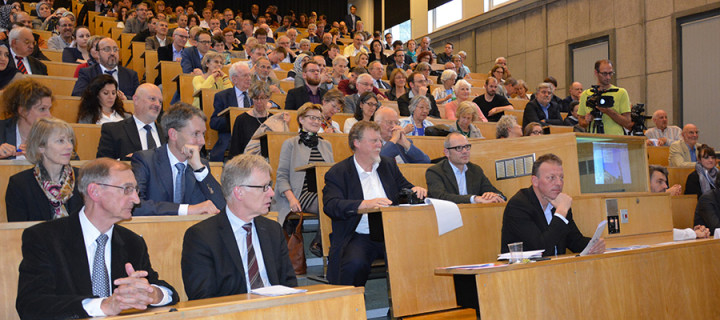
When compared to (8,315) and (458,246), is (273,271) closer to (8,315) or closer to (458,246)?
(8,315)

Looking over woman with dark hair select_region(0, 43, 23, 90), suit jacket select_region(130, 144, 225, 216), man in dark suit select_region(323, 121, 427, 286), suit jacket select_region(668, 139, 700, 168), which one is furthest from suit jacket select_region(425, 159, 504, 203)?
suit jacket select_region(668, 139, 700, 168)

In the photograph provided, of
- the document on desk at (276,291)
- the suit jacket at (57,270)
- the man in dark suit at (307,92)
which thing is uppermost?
the man in dark suit at (307,92)

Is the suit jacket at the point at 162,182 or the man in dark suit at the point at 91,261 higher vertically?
the suit jacket at the point at 162,182

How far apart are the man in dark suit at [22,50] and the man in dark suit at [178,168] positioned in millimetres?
2876

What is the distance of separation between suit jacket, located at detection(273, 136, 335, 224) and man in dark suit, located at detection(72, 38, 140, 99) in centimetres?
187

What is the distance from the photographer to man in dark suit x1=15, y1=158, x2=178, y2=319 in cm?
162

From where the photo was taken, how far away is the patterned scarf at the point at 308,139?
160 inches

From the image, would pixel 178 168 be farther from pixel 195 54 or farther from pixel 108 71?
pixel 195 54

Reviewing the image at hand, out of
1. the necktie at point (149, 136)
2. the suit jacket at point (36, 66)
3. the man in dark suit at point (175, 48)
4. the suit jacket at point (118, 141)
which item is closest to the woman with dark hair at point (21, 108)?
the suit jacket at point (118, 141)

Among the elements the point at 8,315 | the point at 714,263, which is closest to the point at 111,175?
the point at 8,315

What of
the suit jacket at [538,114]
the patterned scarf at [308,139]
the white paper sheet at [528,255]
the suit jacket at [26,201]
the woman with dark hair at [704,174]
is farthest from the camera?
the suit jacket at [538,114]

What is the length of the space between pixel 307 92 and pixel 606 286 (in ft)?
12.2

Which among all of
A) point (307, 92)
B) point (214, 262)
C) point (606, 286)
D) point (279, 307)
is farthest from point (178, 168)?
point (307, 92)

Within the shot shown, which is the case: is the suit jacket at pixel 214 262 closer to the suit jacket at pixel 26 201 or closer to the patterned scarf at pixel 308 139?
the suit jacket at pixel 26 201
